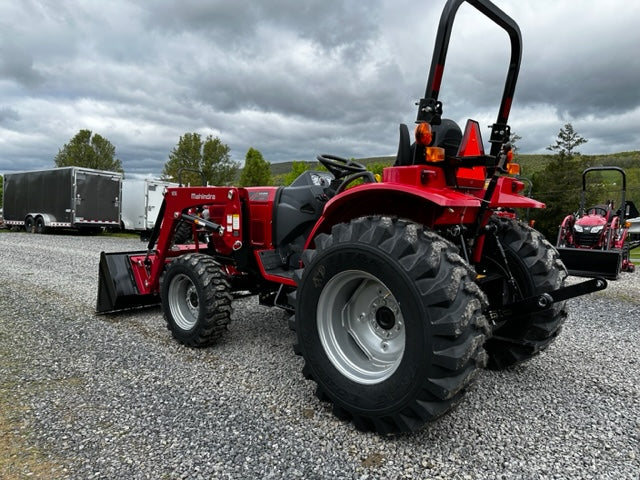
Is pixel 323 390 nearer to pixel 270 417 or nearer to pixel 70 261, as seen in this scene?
pixel 270 417

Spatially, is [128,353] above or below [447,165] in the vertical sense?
below

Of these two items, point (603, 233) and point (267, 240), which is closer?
point (267, 240)

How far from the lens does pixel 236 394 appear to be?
3.20 metres

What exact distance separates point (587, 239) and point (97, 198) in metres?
18.0

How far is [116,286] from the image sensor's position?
516cm

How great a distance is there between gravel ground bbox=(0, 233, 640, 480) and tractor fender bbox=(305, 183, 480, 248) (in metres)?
1.27

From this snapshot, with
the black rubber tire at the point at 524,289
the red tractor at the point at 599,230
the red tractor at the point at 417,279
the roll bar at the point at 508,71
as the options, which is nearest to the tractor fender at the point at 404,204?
the red tractor at the point at 417,279

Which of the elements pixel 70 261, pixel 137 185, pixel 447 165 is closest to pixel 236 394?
pixel 447 165

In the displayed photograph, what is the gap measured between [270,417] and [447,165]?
1962 mm

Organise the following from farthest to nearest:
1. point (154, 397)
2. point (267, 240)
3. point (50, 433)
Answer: point (267, 240), point (154, 397), point (50, 433)

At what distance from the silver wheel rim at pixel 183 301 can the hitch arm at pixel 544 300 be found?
271 cm

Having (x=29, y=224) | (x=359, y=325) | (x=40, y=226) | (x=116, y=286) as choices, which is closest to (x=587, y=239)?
(x=359, y=325)

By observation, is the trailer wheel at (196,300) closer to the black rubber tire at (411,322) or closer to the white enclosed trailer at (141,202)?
the black rubber tire at (411,322)

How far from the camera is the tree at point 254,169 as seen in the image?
30.1 m
